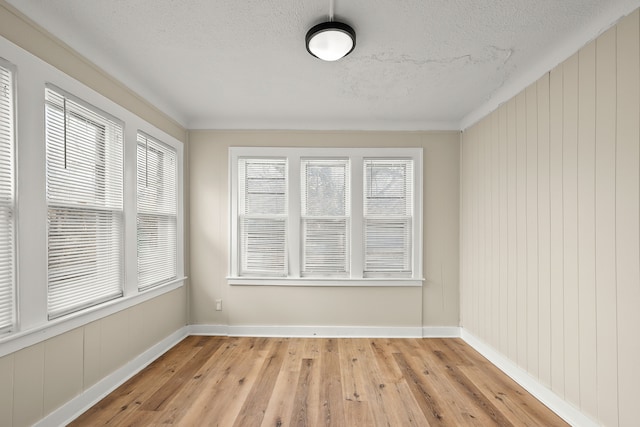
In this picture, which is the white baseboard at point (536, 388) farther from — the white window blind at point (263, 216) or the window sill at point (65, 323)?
the window sill at point (65, 323)

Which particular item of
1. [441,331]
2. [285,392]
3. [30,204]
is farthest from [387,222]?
[30,204]

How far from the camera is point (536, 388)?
2635mm

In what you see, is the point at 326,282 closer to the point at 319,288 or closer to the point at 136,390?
the point at 319,288

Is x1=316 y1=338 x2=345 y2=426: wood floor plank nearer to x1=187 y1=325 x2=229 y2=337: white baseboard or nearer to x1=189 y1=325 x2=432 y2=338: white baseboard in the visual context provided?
x1=189 y1=325 x2=432 y2=338: white baseboard

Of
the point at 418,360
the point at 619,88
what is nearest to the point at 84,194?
the point at 418,360

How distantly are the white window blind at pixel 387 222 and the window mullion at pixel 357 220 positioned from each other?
8 centimetres

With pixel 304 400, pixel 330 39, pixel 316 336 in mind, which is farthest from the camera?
pixel 316 336

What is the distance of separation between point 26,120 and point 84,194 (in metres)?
0.63

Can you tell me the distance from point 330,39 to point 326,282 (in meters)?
2.79

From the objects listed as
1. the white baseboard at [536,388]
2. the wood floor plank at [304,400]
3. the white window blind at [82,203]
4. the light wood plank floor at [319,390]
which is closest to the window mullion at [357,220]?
the light wood plank floor at [319,390]

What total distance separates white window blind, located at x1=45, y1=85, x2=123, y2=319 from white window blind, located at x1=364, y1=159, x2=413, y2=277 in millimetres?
2663

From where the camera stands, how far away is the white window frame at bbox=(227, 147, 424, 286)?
13.4ft

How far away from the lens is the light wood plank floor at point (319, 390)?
2324 mm

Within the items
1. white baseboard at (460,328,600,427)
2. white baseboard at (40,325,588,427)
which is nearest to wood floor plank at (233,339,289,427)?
white baseboard at (40,325,588,427)
